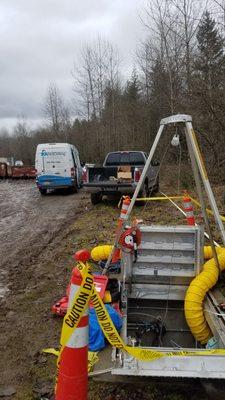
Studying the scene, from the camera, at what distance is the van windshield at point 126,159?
17.9 metres

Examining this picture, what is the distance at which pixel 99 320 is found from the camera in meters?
3.64

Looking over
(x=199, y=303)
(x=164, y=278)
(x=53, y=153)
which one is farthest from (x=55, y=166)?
(x=199, y=303)

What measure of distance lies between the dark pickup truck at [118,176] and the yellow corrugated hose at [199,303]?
31.3 feet

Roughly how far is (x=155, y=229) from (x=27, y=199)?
1631cm

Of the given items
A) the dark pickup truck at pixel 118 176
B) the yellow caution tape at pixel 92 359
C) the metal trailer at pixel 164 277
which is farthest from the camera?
the dark pickup truck at pixel 118 176

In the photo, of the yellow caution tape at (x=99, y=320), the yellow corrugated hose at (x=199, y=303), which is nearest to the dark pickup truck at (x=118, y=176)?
the yellow corrugated hose at (x=199, y=303)

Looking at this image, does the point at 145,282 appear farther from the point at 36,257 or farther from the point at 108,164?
the point at 108,164

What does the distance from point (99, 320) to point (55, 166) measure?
62.6ft

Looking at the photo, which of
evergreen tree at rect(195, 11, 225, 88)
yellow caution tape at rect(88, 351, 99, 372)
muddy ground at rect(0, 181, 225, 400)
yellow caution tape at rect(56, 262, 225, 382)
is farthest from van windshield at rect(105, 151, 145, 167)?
yellow caution tape at rect(56, 262, 225, 382)

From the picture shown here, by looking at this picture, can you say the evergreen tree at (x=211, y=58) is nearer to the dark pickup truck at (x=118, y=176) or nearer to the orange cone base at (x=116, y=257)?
the dark pickup truck at (x=118, y=176)

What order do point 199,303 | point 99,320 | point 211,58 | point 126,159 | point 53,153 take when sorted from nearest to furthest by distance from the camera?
1. point 99,320
2. point 199,303
3. point 126,159
4. point 53,153
5. point 211,58

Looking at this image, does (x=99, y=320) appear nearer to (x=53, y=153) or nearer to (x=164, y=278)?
(x=164, y=278)

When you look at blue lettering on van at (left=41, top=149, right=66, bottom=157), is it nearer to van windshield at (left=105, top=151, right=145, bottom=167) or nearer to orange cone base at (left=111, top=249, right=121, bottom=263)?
van windshield at (left=105, top=151, right=145, bottom=167)

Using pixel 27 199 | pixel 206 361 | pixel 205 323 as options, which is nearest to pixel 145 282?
pixel 205 323
